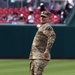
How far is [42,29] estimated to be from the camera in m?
6.43

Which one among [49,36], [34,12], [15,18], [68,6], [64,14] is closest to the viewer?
[49,36]

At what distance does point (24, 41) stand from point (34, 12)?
210 centimetres

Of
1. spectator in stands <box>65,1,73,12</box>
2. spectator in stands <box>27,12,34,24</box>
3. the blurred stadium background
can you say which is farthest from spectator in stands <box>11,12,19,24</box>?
spectator in stands <box>65,1,73,12</box>

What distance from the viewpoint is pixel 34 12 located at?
700 inches

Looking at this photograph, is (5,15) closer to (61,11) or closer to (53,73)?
(61,11)

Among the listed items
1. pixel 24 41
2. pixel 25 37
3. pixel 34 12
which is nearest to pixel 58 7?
pixel 34 12

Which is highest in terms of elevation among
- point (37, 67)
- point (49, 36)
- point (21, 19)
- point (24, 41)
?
point (49, 36)

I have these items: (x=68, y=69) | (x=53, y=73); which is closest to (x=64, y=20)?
(x=68, y=69)

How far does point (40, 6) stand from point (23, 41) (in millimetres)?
2289

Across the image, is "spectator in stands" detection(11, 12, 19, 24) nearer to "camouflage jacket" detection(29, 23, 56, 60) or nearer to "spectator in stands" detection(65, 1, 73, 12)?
"spectator in stands" detection(65, 1, 73, 12)

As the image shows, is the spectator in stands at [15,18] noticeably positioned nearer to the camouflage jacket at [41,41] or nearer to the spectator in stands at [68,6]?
the spectator in stands at [68,6]

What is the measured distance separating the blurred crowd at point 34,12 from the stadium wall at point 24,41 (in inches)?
48.0

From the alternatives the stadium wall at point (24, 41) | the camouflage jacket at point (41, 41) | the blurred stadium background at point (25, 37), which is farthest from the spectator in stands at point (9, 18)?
the camouflage jacket at point (41, 41)

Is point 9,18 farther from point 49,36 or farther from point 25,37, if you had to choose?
point 49,36
